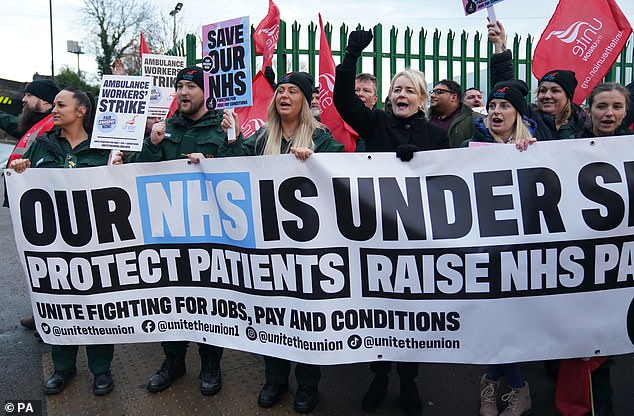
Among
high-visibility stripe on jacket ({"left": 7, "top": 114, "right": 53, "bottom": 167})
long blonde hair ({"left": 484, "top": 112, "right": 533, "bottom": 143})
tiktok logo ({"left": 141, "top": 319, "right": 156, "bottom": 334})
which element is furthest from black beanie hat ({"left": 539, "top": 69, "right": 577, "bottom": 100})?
high-visibility stripe on jacket ({"left": 7, "top": 114, "right": 53, "bottom": 167})

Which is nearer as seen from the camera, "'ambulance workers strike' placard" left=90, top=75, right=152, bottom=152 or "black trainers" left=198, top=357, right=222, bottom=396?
"'ambulance workers strike' placard" left=90, top=75, right=152, bottom=152

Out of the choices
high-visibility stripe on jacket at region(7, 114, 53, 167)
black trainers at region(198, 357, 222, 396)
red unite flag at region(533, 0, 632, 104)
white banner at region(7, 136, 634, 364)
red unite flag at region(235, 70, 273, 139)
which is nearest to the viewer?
white banner at region(7, 136, 634, 364)

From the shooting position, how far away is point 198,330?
326cm

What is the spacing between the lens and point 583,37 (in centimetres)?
467

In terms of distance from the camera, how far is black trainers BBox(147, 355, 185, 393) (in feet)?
11.6

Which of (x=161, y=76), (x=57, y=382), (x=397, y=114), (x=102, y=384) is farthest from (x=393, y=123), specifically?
(x=161, y=76)

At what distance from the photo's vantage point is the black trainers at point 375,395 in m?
3.29

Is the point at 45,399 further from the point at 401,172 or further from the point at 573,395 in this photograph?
the point at 573,395

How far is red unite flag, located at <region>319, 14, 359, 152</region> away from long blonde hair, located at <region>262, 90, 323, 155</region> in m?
1.47

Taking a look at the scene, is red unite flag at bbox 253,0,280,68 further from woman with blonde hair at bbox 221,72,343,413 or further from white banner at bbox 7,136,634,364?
white banner at bbox 7,136,634,364

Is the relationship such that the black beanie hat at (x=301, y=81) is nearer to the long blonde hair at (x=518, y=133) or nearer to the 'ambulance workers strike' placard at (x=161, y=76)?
the long blonde hair at (x=518, y=133)

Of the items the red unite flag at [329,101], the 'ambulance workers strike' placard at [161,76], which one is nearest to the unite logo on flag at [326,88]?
the red unite flag at [329,101]

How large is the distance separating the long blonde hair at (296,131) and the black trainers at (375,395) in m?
1.49

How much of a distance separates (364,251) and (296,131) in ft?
3.00
